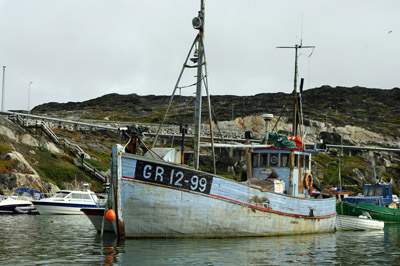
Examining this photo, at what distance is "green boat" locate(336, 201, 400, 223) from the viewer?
156 ft

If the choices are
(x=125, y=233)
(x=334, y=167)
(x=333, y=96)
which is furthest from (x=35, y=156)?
(x=333, y=96)

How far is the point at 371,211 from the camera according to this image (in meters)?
48.8

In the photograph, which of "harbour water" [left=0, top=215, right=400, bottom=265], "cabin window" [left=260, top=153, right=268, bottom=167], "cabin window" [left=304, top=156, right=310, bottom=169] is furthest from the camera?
"cabin window" [left=304, top=156, right=310, bottom=169]

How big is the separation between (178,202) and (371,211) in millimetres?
31757

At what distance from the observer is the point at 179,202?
22984mm

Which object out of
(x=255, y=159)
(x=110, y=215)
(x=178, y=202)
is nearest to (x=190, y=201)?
(x=178, y=202)

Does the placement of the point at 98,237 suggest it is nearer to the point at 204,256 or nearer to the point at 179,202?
the point at 179,202

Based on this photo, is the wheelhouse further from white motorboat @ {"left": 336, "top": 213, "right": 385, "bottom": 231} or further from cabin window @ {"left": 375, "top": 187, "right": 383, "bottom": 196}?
cabin window @ {"left": 375, "top": 187, "right": 383, "bottom": 196}

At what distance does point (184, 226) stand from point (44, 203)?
2304cm

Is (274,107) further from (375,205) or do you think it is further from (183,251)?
(183,251)

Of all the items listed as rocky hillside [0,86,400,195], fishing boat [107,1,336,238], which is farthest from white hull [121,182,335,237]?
rocky hillside [0,86,400,195]

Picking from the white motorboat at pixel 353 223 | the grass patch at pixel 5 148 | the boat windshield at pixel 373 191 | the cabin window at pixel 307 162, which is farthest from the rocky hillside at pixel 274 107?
the cabin window at pixel 307 162

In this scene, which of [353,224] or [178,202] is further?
[353,224]

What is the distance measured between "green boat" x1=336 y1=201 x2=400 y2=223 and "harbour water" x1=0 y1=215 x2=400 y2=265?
1985 cm
